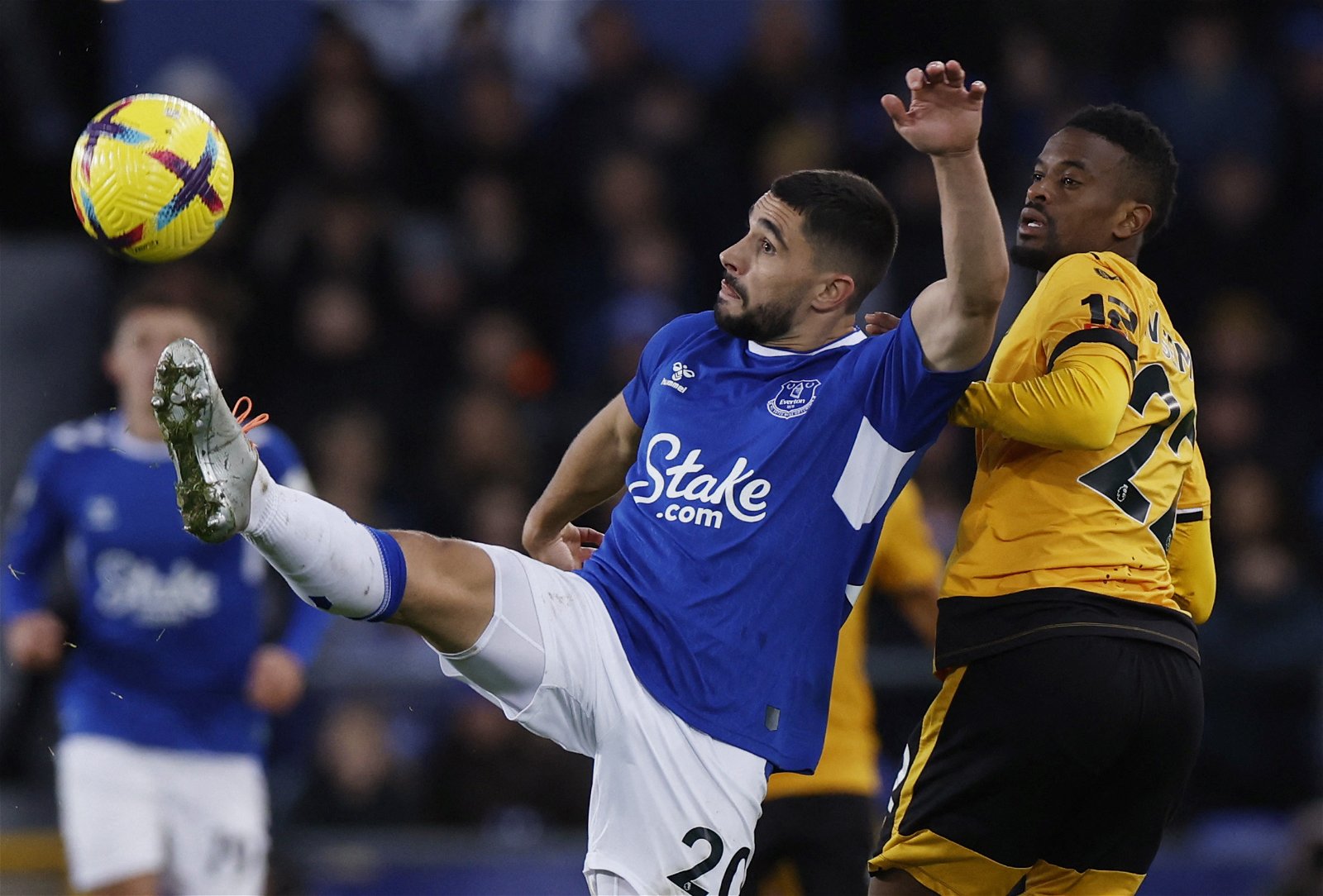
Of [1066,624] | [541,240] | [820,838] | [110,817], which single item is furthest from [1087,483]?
[541,240]

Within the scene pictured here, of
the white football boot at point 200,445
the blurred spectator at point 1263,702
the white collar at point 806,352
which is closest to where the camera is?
the white football boot at point 200,445

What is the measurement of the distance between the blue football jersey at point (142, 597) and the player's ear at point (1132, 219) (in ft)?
11.8

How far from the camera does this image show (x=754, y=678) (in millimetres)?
4312

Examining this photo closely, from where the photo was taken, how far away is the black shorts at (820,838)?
5.79 meters

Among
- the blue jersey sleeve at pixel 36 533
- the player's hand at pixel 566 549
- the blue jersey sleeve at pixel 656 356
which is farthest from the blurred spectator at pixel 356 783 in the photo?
the blue jersey sleeve at pixel 656 356

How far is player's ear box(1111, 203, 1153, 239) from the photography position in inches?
176

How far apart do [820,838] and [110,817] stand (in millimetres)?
2772

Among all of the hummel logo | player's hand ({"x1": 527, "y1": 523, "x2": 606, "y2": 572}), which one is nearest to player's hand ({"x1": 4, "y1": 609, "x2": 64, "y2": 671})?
player's hand ({"x1": 527, "y1": 523, "x2": 606, "y2": 572})

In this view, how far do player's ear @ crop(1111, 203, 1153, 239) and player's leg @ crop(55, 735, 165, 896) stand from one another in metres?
4.31

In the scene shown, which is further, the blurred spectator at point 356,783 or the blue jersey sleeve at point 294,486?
the blurred spectator at point 356,783

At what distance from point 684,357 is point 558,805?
3.92 metres

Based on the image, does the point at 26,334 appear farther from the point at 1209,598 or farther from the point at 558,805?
the point at 1209,598

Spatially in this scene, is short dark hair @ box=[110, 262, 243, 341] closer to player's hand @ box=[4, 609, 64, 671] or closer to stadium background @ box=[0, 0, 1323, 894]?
stadium background @ box=[0, 0, 1323, 894]

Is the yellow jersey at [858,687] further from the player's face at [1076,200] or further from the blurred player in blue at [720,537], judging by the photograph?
the player's face at [1076,200]
